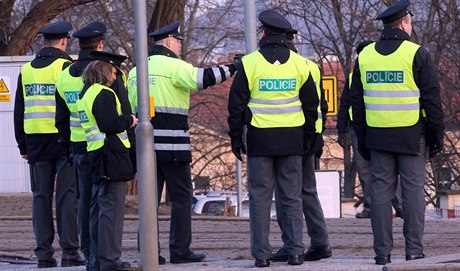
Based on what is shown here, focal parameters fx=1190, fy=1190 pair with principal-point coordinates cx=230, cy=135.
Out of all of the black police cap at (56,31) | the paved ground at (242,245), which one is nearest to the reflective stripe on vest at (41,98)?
the black police cap at (56,31)

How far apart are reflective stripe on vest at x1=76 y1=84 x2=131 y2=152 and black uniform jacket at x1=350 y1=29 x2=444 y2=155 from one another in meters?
1.86

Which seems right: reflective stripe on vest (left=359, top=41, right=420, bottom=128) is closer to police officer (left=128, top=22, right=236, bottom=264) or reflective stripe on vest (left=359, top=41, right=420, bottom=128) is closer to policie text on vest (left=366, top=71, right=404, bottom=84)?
policie text on vest (left=366, top=71, right=404, bottom=84)

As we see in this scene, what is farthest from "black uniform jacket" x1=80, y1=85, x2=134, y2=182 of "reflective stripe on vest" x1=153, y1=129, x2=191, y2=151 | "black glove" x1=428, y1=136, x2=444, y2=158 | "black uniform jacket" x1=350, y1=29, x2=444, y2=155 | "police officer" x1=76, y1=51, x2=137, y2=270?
"black glove" x1=428, y1=136, x2=444, y2=158

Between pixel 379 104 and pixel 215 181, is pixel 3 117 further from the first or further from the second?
pixel 215 181

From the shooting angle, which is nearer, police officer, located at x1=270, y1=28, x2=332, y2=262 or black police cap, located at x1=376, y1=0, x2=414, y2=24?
black police cap, located at x1=376, y1=0, x2=414, y2=24

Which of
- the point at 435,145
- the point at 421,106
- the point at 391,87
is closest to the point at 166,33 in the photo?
the point at 391,87

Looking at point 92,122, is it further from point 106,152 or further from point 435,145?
point 435,145

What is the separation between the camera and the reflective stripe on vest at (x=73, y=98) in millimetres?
9805

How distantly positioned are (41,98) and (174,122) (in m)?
1.30

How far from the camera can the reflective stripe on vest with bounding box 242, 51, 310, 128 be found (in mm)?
9305

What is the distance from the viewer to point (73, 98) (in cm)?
983

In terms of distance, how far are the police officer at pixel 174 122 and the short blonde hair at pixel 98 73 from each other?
64 cm

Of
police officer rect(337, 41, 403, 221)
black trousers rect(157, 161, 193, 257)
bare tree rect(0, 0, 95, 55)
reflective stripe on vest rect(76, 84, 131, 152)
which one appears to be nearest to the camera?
reflective stripe on vest rect(76, 84, 131, 152)

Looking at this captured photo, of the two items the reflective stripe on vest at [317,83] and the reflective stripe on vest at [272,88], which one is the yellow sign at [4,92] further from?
the reflective stripe on vest at [272,88]
